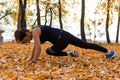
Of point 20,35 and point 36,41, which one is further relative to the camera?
point 36,41

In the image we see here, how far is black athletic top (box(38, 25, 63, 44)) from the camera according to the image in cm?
914

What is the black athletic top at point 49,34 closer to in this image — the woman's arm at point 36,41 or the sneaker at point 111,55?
the woman's arm at point 36,41

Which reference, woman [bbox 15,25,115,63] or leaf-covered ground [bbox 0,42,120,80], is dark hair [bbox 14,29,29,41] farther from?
leaf-covered ground [bbox 0,42,120,80]

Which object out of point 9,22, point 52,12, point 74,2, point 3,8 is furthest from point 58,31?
point 9,22

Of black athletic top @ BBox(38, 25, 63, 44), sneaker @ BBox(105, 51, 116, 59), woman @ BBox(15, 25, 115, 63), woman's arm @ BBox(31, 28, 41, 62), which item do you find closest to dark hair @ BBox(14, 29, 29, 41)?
woman @ BBox(15, 25, 115, 63)

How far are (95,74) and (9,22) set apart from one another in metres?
50.7

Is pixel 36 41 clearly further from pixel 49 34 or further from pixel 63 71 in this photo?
pixel 63 71

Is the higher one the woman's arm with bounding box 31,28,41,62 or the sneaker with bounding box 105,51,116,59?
the woman's arm with bounding box 31,28,41,62

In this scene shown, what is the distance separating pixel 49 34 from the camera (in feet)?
30.3

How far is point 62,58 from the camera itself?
34.8 ft

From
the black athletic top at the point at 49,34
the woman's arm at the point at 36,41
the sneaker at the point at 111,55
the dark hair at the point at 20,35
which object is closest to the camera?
the dark hair at the point at 20,35

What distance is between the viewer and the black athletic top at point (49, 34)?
9.14 metres

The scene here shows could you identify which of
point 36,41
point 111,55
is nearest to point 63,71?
point 36,41

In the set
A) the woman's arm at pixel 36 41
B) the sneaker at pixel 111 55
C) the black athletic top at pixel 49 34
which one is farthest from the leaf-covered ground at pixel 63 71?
the black athletic top at pixel 49 34
